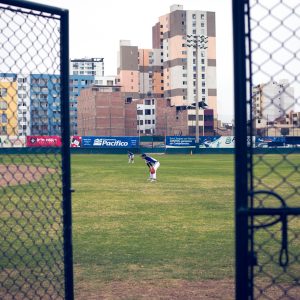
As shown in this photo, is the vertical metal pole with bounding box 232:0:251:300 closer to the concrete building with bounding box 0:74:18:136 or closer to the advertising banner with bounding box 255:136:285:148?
the concrete building with bounding box 0:74:18:136

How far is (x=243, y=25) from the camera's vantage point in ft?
9.95

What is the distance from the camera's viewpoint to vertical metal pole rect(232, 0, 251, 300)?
3.02 metres

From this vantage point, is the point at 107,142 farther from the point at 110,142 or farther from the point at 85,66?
the point at 85,66

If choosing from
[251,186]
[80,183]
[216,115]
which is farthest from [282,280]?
[216,115]

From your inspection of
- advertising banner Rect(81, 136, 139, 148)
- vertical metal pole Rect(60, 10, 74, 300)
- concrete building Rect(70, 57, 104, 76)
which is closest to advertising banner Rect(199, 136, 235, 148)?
advertising banner Rect(81, 136, 139, 148)

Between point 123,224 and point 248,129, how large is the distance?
827 centimetres

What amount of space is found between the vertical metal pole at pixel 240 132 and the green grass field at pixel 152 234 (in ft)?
12.4

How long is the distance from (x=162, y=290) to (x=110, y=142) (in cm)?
5428

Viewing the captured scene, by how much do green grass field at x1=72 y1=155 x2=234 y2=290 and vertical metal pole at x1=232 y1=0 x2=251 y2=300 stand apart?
12.4 ft

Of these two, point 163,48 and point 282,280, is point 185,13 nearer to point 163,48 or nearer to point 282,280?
point 163,48

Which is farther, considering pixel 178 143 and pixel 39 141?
pixel 178 143

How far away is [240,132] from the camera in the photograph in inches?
119

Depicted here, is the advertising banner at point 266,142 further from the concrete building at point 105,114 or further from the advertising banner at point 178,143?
the concrete building at point 105,114

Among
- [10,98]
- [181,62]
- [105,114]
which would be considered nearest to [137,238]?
[10,98]
